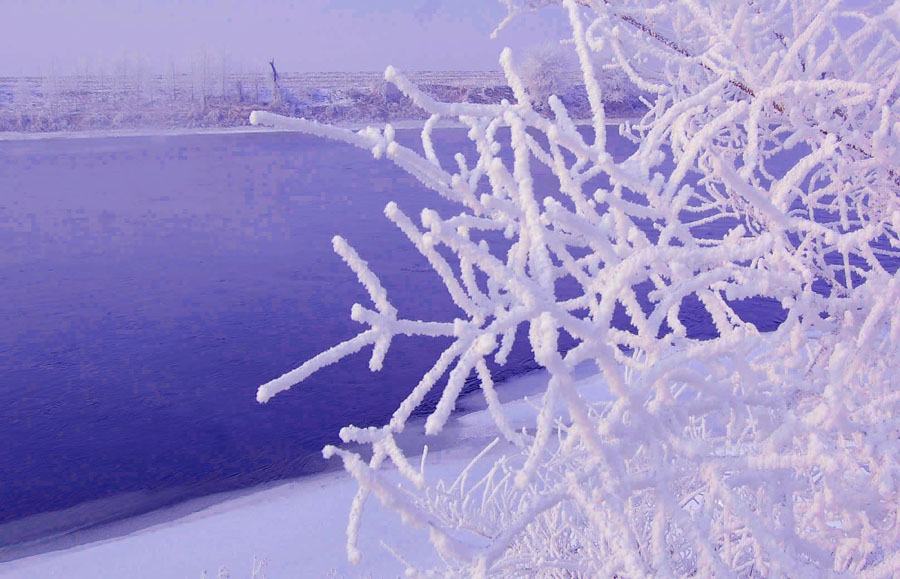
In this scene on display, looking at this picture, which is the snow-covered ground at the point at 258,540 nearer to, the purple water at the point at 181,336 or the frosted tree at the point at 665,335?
the purple water at the point at 181,336

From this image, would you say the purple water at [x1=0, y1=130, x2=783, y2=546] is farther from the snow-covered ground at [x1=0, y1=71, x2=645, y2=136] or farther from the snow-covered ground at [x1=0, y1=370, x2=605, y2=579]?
the snow-covered ground at [x1=0, y1=71, x2=645, y2=136]

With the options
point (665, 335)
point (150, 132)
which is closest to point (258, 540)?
point (665, 335)

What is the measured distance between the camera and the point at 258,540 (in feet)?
15.3

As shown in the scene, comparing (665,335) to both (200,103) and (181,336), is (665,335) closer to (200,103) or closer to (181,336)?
(181,336)

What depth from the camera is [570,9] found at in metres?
1.41

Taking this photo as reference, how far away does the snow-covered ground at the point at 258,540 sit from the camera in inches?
167

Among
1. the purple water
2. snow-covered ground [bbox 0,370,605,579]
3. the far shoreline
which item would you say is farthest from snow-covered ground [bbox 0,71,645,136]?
snow-covered ground [bbox 0,370,605,579]

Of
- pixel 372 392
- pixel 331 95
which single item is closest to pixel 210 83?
pixel 331 95

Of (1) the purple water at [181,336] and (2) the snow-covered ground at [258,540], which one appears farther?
(1) the purple water at [181,336]

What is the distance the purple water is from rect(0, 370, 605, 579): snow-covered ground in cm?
36

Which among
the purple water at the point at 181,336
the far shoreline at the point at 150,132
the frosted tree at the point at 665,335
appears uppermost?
the frosted tree at the point at 665,335

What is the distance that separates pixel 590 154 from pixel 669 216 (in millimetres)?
195

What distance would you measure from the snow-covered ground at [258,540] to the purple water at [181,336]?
1.18 ft

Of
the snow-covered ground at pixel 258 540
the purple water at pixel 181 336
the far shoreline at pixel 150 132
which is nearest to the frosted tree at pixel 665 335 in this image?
the snow-covered ground at pixel 258 540
